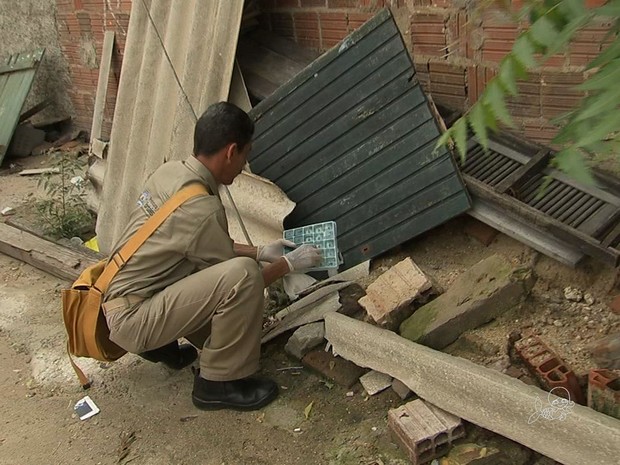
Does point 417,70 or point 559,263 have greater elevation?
point 417,70

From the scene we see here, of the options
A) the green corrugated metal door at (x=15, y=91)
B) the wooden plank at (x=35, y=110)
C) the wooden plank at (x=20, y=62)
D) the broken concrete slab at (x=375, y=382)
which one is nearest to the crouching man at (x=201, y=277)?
the broken concrete slab at (x=375, y=382)

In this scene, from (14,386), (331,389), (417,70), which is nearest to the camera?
(331,389)

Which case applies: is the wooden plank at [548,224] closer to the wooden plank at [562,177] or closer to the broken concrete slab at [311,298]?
the wooden plank at [562,177]

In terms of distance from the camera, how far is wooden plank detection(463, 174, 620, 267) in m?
2.70

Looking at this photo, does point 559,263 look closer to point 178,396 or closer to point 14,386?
point 178,396

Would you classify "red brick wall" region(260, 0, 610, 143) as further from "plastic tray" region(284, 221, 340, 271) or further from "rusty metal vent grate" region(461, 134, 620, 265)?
"plastic tray" region(284, 221, 340, 271)

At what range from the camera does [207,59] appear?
408 cm

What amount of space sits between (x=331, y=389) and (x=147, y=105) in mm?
2625

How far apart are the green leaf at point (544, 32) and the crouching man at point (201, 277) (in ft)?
5.74

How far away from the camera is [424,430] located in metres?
2.43

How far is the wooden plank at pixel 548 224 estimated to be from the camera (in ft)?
8.84

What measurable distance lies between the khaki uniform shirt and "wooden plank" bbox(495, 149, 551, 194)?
1.35 metres

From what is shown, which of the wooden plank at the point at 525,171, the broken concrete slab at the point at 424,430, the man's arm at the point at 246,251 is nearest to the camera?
the broken concrete slab at the point at 424,430

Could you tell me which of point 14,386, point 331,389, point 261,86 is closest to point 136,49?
point 261,86
